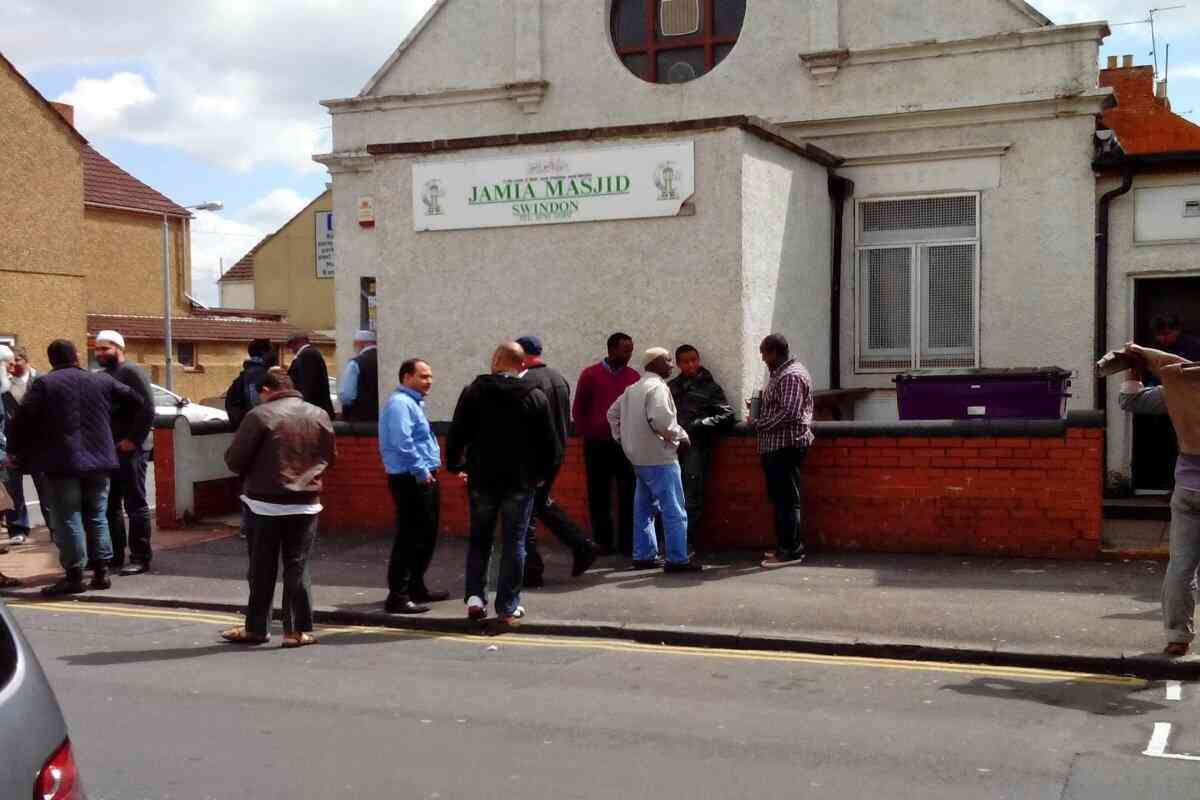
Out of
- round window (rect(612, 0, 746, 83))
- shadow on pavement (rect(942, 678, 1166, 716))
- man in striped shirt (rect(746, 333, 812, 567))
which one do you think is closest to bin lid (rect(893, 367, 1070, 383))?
man in striped shirt (rect(746, 333, 812, 567))

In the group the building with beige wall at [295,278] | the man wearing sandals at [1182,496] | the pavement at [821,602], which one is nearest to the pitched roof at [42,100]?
the building with beige wall at [295,278]

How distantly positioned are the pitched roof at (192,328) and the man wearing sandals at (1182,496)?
3390cm

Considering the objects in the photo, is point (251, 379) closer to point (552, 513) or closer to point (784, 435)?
point (552, 513)

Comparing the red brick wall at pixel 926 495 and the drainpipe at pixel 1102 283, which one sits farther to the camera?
the drainpipe at pixel 1102 283

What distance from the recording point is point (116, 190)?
46000 mm

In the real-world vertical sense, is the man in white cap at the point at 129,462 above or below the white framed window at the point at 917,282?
below

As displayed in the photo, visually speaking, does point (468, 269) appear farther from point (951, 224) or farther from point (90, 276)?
point (90, 276)

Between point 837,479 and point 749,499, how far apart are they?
757mm

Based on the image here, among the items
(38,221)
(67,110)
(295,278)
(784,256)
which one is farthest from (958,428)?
(295,278)

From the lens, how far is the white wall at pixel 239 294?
65.8 m

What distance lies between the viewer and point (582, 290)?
38.6ft

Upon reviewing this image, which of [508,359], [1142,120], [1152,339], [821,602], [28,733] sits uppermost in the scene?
[1142,120]

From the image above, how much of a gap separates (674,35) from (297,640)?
8861mm

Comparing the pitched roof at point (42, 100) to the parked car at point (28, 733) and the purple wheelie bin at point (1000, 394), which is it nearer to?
the purple wheelie bin at point (1000, 394)
